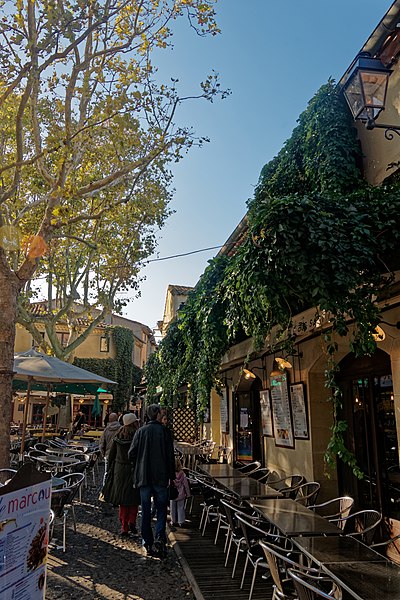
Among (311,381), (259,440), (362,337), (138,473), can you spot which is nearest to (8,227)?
(138,473)

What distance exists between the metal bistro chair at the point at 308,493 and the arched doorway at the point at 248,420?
4063 mm

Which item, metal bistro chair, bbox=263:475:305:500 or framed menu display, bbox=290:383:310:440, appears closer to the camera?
metal bistro chair, bbox=263:475:305:500

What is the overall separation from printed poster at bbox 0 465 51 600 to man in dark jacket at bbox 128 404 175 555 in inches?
110

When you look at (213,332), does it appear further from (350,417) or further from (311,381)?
(350,417)

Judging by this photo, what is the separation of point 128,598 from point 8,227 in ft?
14.6

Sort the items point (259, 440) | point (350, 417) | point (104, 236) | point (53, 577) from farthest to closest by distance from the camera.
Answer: point (104, 236)
point (259, 440)
point (350, 417)
point (53, 577)

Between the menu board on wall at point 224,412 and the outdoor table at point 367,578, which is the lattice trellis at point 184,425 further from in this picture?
the outdoor table at point 367,578

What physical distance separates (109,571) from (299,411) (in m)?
3.80

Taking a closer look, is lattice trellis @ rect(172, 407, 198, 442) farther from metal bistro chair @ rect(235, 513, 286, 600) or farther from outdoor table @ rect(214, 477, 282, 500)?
metal bistro chair @ rect(235, 513, 286, 600)

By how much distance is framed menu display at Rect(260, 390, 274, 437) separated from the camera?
8.94m

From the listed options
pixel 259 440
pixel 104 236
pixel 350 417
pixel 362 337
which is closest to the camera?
pixel 362 337

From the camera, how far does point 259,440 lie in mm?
10531

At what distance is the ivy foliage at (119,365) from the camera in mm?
32688

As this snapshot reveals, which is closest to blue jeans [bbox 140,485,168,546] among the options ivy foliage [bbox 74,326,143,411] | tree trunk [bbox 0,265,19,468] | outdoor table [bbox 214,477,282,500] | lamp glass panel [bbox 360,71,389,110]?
outdoor table [bbox 214,477,282,500]
